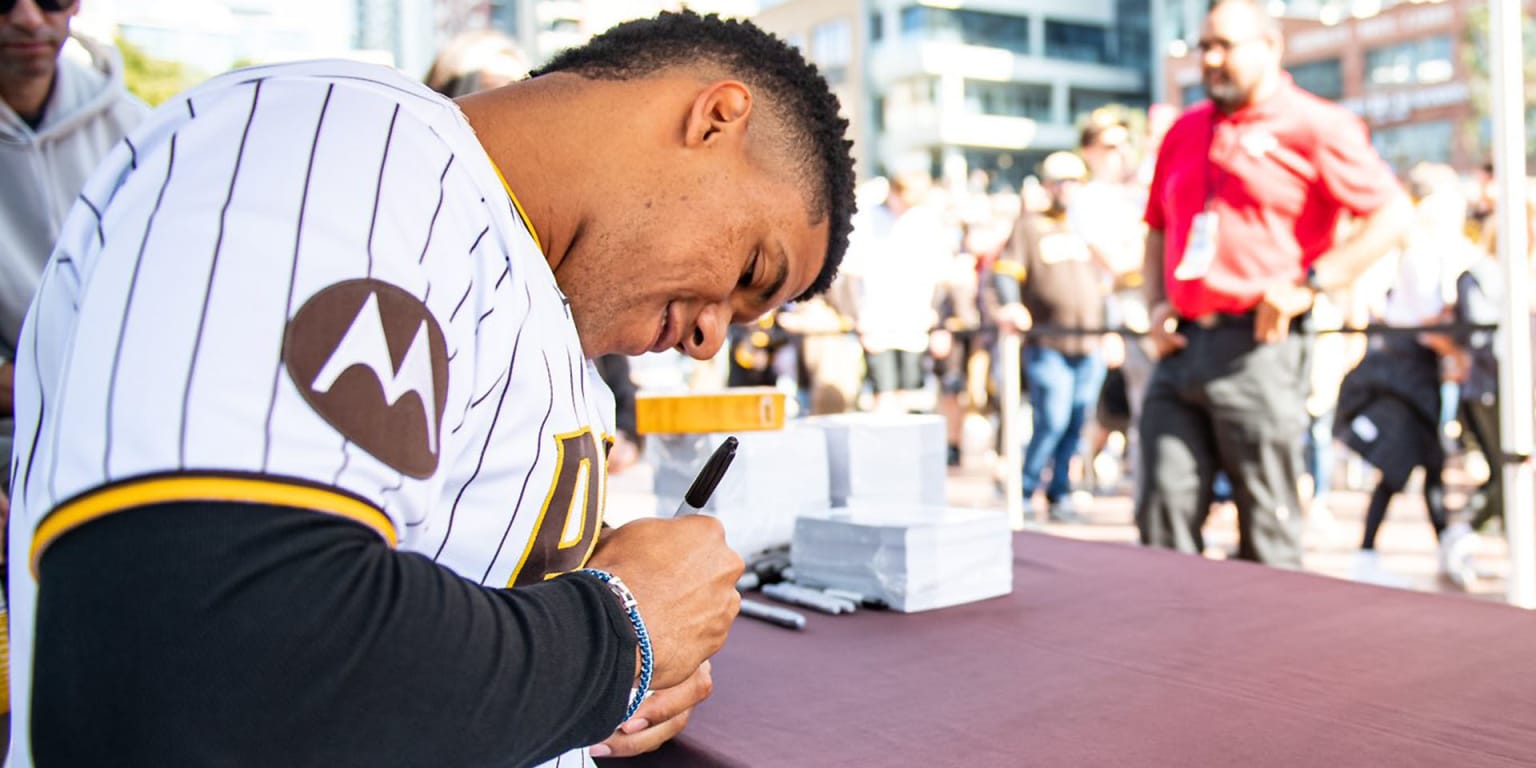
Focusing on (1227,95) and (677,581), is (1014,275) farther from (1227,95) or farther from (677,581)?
(677,581)

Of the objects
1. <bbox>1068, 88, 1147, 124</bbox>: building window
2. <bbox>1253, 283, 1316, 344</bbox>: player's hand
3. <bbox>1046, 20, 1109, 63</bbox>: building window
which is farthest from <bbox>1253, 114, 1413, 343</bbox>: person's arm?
<bbox>1046, 20, 1109, 63</bbox>: building window

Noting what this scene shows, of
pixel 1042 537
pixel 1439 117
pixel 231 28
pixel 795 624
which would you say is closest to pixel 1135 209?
pixel 1042 537

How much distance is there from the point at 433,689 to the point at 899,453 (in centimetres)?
135

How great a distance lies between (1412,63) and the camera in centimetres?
2858

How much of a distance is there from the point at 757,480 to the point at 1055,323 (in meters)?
4.51

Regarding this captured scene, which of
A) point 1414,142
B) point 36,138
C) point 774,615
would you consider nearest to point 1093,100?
point 1414,142

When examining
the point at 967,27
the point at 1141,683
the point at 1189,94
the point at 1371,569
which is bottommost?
the point at 1371,569

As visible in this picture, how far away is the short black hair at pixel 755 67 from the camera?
1.00 m

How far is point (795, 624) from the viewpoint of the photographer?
146 cm

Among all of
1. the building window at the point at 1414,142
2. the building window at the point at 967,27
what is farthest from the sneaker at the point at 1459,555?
the building window at the point at 967,27

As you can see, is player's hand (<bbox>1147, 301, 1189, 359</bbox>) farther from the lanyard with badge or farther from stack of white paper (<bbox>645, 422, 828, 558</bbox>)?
stack of white paper (<bbox>645, 422, 828, 558</bbox>)

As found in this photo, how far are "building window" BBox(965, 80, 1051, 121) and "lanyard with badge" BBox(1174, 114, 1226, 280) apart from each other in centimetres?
4098

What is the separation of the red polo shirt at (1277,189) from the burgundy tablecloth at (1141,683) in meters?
Answer: 1.45

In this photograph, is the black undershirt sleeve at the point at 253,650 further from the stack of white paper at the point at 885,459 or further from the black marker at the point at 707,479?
the stack of white paper at the point at 885,459
